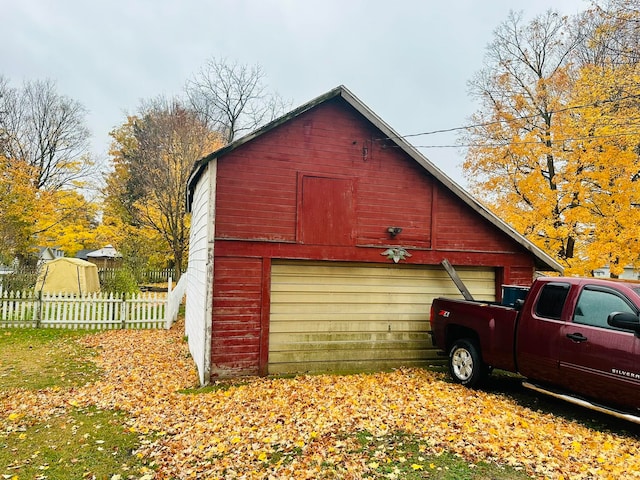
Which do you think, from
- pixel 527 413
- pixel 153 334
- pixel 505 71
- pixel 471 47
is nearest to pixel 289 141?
pixel 527 413

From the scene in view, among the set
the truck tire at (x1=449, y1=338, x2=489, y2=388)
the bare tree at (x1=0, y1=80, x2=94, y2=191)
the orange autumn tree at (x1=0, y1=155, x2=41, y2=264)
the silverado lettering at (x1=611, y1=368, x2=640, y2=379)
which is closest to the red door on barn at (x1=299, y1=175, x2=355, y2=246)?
the truck tire at (x1=449, y1=338, x2=489, y2=388)

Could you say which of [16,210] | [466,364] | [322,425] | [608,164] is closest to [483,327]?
Answer: [466,364]

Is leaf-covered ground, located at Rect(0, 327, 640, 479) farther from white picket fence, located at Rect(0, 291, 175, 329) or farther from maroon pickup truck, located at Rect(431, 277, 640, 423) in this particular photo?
white picket fence, located at Rect(0, 291, 175, 329)

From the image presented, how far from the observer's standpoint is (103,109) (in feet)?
116

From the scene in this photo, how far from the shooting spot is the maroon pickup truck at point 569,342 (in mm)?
4699

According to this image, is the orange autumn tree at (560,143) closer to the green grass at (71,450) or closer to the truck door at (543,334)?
the truck door at (543,334)

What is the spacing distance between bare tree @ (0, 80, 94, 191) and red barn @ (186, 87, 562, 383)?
2428 cm

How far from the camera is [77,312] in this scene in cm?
1276

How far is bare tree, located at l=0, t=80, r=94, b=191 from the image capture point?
87.2 ft

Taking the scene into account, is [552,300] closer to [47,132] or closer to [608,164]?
[608,164]

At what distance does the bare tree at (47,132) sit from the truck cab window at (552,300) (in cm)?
2940

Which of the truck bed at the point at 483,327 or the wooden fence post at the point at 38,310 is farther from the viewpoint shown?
the wooden fence post at the point at 38,310

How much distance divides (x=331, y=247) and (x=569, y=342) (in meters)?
4.08

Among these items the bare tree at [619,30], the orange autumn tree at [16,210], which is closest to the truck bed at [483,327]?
the bare tree at [619,30]
